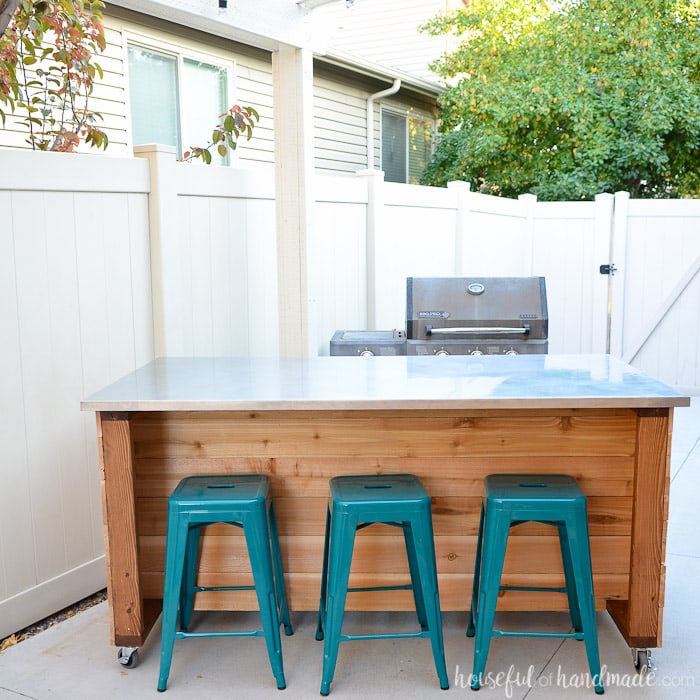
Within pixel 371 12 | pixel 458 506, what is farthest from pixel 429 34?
pixel 458 506

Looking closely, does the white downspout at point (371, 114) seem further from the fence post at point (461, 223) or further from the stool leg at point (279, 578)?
the stool leg at point (279, 578)

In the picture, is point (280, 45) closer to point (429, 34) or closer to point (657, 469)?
point (657, 469)

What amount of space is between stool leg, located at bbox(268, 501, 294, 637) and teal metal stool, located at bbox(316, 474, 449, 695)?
27 cm

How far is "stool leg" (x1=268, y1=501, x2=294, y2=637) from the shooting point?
2965mm

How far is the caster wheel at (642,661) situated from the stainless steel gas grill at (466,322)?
197 centimetres

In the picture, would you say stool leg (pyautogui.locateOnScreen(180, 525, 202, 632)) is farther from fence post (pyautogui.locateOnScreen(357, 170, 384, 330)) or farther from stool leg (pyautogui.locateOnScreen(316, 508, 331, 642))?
fence post (pyautogui.locateOnScreen(357, 170, 384, 330))

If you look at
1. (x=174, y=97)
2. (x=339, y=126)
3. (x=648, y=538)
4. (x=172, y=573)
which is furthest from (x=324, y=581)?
→ (x=339, y=126)

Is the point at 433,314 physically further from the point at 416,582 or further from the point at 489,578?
the point at 489,578

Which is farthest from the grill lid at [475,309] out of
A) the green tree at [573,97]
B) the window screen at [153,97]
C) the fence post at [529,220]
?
the green tree at [573,97]

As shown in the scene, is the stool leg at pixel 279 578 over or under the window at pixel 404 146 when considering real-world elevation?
under

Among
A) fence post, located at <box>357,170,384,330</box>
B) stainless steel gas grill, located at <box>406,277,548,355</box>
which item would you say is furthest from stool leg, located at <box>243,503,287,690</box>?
fence post, located at <box>357,170,384,330</box>

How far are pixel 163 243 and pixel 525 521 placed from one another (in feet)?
6.52

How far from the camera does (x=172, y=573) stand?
2.69 m

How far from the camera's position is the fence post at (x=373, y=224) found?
5434 mm
